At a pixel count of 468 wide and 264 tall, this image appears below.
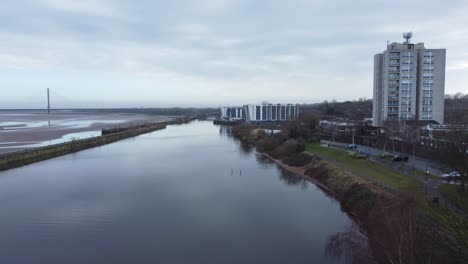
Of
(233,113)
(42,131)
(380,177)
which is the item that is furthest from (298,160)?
(233,113)

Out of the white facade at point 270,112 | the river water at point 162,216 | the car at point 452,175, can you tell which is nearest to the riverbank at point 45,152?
the river water at point 162,216

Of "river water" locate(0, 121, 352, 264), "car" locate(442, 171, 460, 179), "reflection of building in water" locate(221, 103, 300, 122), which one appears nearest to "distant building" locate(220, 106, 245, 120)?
"reflection of building in water" locate(221, 103, 300, 122)

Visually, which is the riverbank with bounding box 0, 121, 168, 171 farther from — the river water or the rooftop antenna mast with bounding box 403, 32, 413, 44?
the rooftop antenna mast with bounding box 403, 32, 413, 44

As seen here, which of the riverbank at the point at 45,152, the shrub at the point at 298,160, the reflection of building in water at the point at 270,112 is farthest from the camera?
the reflection of building in water at the point at 270,112

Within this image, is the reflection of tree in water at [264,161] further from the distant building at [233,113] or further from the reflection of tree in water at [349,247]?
the distant building at [233,113]

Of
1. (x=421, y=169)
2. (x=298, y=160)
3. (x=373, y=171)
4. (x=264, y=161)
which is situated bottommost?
(x=264, y=161)

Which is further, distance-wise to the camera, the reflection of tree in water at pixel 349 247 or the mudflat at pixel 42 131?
the mudflat at pixel 42 131

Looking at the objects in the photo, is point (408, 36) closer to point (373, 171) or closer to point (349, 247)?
point (373, 171)
